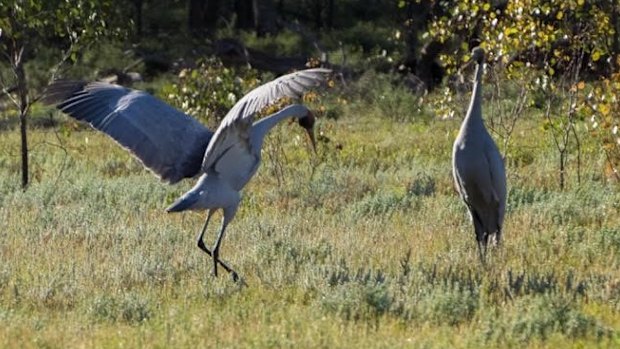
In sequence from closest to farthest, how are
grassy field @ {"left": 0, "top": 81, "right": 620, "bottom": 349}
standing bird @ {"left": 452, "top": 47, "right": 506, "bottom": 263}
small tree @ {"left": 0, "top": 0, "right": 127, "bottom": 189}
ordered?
grassy field @ {"left": 0, "top": 81, "right": 620, "bottom": 349}, standing bird @ {"left": 452, "top": 47, "right": 506, "bottom": 263}, small tree @ {"left": 0, "top": 0, "right": 127, "bottom": 189}

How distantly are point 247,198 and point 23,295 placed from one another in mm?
4799

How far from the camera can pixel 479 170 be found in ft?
31.0

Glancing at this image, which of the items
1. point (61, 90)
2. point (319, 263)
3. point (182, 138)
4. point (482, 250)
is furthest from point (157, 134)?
point (482, 250)

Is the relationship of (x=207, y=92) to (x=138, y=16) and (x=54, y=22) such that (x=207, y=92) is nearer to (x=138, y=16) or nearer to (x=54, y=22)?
(x=54, y=22)

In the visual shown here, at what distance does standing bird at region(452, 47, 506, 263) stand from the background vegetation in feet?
0.90

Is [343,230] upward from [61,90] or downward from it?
downward

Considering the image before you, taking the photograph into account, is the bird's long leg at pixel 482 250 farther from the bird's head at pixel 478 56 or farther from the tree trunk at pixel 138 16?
the tree trunk at pixel 138 16

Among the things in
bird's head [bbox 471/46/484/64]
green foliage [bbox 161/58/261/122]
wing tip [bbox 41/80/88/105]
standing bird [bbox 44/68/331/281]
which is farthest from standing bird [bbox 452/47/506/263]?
green foliage [bbox 161/58/261/122]

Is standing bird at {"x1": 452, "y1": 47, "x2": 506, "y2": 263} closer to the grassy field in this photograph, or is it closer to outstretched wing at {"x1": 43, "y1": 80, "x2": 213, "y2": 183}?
the grassy field

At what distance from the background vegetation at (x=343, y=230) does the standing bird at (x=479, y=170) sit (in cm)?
27

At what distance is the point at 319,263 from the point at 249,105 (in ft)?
4.27

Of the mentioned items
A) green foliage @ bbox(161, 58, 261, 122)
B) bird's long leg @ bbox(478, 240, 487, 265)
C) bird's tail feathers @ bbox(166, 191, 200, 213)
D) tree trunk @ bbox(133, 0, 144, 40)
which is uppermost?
bird's tail feathers @ bbox(166, 191, 200, 213)

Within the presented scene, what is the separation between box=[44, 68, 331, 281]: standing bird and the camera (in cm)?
902

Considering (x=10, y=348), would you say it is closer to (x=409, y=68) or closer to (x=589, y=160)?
(x=589, y=160)
